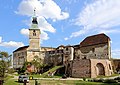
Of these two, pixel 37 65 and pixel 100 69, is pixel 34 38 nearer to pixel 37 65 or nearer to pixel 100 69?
pixel 37 65

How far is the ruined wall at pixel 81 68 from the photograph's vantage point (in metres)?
60.8

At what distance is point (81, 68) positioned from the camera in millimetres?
62438

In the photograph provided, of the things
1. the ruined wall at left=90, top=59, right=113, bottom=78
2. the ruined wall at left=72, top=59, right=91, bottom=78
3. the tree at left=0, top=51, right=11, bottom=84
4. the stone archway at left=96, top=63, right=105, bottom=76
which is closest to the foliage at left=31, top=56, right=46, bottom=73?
the ruined wall at left=72, top=59, right=91, bottom=78

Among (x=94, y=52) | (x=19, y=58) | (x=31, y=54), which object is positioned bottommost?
(x=19, y=58)

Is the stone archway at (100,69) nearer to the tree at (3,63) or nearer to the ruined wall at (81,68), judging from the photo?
the ruined wall at (81,68)

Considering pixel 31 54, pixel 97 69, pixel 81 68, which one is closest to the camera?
pixel 97 69

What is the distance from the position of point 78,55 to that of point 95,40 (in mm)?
9559

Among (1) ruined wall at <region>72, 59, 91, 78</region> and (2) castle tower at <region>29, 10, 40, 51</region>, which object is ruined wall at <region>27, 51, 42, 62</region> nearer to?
(2) castle tower at <region>29, 10, 40, 51</region>

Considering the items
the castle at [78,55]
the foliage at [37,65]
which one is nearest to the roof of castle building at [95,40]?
the castle at [78,55]

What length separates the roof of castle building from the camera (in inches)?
2913

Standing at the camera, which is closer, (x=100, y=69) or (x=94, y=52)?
(x=100, y=69)

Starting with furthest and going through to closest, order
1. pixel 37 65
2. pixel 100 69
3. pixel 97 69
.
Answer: pixel 37 65 → pixel 100 69 → pixel 97 69

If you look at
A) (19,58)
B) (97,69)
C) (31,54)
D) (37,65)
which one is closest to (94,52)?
(97,69)

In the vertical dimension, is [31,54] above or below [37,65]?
above
